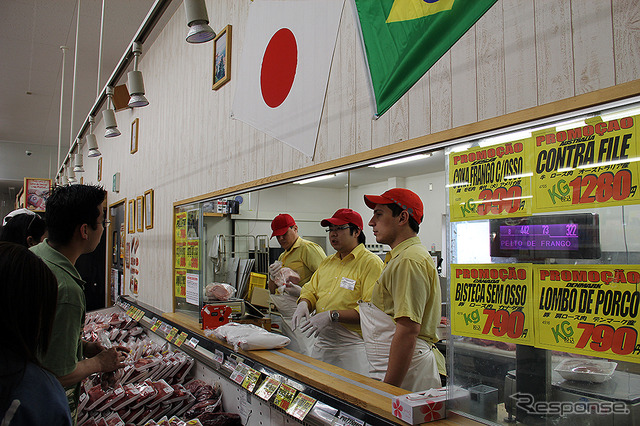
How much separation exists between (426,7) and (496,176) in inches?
29.7

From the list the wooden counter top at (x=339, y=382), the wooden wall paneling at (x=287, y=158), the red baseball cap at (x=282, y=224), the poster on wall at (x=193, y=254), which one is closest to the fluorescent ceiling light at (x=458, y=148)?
the wooden counter top at (x=339, y=382)

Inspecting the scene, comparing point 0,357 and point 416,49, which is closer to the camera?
point 0,357

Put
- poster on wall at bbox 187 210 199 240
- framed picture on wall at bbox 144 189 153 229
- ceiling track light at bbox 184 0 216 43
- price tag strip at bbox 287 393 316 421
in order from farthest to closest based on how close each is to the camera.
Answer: framed picture on wall at bbox 144 189 153 229, poster on wall at bbox 187 210 199 240, ceiling track light at bbox 184 0 216 43, price tag strip at bbox 287 393 316 421

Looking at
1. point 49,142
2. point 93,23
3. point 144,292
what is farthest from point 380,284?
point 49,142

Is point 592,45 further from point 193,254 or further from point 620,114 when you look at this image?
point 193,254

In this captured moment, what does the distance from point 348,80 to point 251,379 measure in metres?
1.74

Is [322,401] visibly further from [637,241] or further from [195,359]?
[195,359]

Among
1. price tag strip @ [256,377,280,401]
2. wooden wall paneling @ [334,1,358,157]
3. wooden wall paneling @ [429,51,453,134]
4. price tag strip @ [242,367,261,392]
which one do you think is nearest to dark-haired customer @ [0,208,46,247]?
price tag strip @ [242,367,261,392]

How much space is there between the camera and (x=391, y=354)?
2135 mm

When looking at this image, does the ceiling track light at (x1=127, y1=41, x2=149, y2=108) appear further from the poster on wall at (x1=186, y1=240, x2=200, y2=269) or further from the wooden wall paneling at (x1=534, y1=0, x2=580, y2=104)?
the wooden wall paneling at (x1=534, y1=0, x2=580, y2=104)

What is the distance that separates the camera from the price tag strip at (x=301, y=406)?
2.18 metres

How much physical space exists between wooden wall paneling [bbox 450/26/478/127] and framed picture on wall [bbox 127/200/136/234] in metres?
5.98

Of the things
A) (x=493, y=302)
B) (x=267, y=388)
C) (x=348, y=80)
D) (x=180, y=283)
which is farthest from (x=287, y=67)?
(x=180, y=283)

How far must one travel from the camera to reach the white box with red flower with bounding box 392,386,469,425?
5.35 feet
